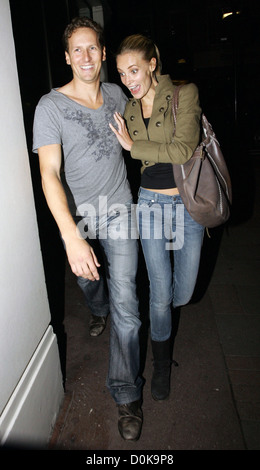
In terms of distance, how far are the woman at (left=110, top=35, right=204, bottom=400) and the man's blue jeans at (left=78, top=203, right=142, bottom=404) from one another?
13cm

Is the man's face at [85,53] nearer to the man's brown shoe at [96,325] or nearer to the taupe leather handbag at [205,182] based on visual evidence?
the taupe leather handbag at [205,182]

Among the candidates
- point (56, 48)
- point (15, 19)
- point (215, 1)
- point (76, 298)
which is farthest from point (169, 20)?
point (76, 298)

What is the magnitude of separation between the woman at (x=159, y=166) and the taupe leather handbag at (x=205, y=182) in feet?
0.31

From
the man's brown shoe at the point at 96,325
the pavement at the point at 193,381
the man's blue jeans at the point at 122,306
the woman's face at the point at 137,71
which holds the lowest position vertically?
the pavement at the point at 193,381

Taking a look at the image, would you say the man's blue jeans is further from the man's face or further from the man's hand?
the man's face

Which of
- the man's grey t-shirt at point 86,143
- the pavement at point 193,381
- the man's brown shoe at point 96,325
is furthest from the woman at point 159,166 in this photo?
the man's brown shoe at point 96,325

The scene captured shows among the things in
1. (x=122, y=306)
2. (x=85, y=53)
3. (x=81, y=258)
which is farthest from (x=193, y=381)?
(x=85, y=53)

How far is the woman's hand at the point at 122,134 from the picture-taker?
2.07 meters

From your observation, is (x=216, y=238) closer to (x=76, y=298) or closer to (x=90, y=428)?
(x=76, y=298)

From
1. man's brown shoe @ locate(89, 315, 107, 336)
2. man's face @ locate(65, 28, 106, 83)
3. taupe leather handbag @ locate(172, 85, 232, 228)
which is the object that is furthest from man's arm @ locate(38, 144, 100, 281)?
man's brown shoe @ locate(89, 315, 107, 336)

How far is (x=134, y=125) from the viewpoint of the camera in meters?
2.14

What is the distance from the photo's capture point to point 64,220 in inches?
67.4

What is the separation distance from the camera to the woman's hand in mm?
2066

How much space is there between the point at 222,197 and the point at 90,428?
1.65 m
